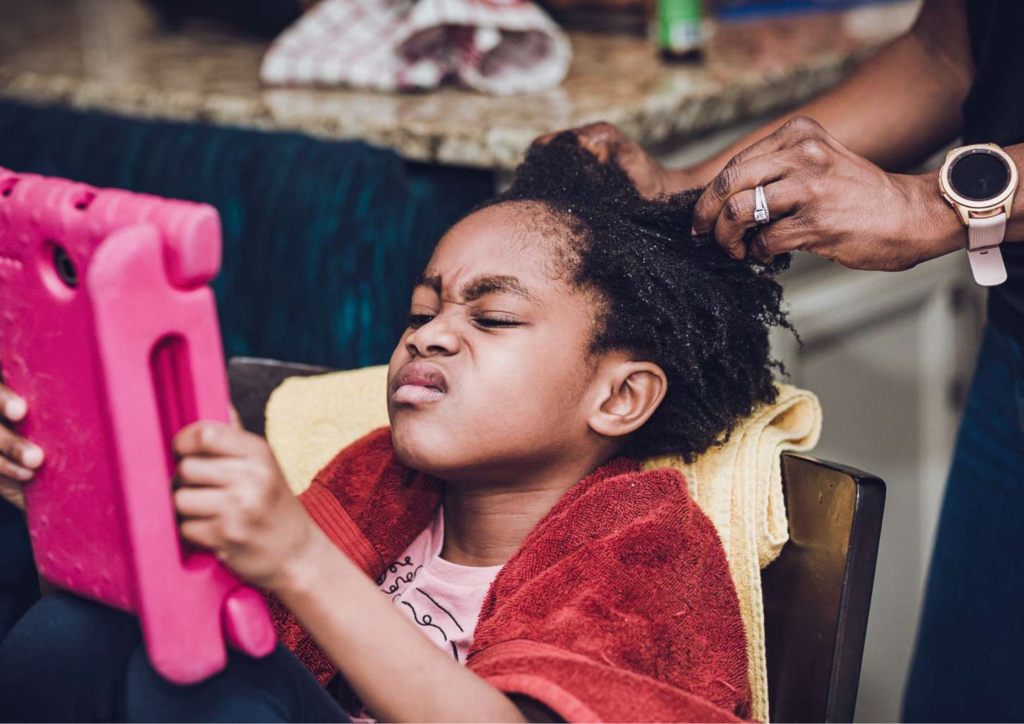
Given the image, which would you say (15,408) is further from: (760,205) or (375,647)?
(760,205)

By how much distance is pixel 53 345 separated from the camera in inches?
25.8

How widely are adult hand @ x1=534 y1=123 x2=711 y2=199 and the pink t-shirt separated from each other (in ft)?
1.32

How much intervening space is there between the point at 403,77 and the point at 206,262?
1173mm

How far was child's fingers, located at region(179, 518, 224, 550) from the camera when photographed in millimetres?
620

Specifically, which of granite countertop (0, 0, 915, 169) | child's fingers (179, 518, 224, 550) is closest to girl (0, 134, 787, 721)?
child's fingers (179, 518, 224, 550)

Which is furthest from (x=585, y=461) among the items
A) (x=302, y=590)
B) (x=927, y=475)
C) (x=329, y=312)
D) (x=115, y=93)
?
(x=927, y=475)

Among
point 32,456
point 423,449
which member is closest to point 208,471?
point 32,456

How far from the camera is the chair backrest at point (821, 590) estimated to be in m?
0.85

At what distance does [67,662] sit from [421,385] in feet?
1.13

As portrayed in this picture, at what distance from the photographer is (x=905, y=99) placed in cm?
112

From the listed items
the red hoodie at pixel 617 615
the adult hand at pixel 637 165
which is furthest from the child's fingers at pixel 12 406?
the adult hand at pixel 637 165

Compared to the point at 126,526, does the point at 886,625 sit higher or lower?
lower

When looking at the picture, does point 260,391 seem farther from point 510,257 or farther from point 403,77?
point 403,77

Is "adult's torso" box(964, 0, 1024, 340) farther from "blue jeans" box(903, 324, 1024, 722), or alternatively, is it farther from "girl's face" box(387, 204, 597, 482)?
"girl's face" box(387, 204, 597, 482)
